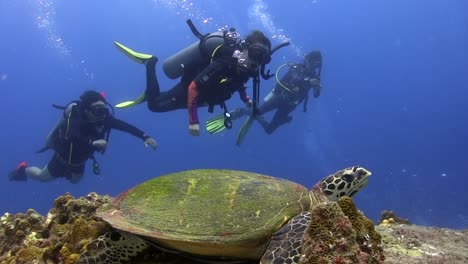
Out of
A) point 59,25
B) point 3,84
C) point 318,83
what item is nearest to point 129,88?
point 59,25

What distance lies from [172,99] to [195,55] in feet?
3.73

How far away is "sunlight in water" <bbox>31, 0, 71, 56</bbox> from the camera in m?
A: 76.7

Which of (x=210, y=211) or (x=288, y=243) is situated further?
(x=210, y=211)

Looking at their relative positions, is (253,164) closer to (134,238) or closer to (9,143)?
(9,143)

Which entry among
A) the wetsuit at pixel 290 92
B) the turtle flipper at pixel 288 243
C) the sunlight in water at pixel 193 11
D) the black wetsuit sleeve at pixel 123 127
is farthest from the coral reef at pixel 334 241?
the sunlight in water at pixel 193 11

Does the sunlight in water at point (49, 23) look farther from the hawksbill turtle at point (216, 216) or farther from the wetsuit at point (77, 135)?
the hawksbill turtle at point (216, 216)

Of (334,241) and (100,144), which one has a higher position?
(100,144)

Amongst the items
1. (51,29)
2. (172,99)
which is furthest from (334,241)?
(51,29)

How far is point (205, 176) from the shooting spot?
307 centimetres

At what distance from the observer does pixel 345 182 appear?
302 cm

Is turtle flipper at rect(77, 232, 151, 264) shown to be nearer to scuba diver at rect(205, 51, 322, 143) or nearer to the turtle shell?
the turtle shell

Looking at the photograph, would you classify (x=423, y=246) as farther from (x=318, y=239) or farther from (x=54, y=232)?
(x=54, y=232)

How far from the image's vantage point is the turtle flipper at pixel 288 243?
2219 mm

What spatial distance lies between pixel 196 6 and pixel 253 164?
31728 mm
